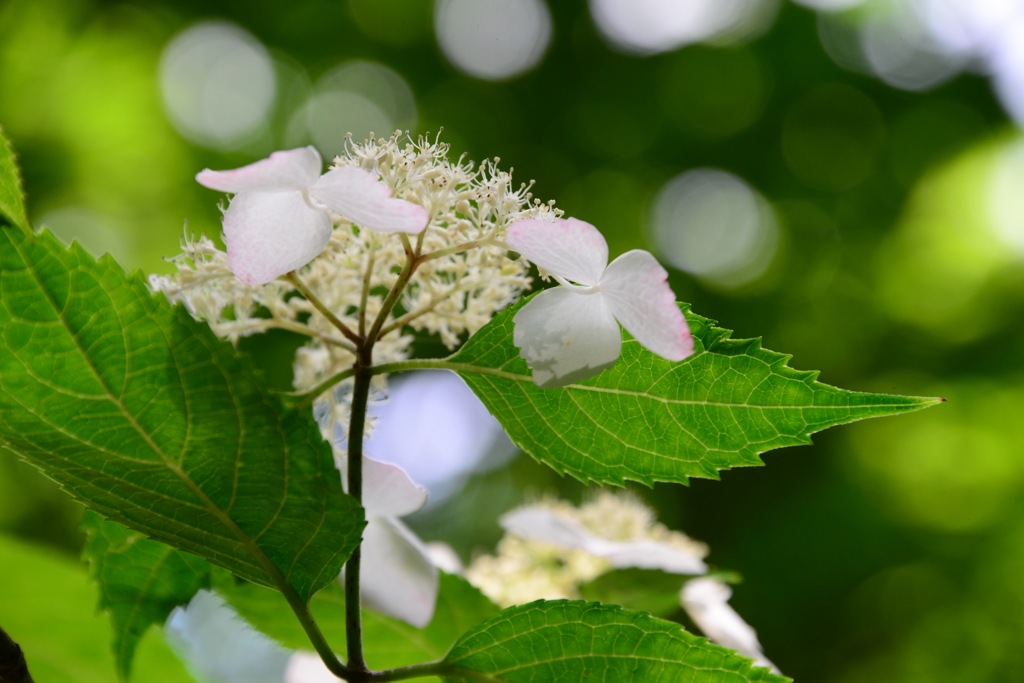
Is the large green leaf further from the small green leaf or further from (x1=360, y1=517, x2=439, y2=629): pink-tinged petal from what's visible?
the small green leaf

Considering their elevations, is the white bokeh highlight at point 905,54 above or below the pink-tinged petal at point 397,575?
above

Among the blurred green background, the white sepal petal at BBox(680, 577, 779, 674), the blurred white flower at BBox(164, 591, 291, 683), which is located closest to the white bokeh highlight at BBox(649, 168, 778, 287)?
the blurred green background

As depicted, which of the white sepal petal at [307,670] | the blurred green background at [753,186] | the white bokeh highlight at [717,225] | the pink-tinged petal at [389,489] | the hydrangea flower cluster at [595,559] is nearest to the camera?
the pink-tinged petal at [389,489]

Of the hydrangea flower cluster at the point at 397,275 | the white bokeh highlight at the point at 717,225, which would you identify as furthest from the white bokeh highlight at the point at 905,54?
the hydrangea flower cluster at the point at 397,275

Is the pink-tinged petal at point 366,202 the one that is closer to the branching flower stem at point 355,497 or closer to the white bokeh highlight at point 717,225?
the branching flower stem at point 355,497

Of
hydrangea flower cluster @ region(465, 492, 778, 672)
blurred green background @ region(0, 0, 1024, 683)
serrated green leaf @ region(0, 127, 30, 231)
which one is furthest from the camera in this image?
blurred green background @ region(0, 0, 1024, 683)
